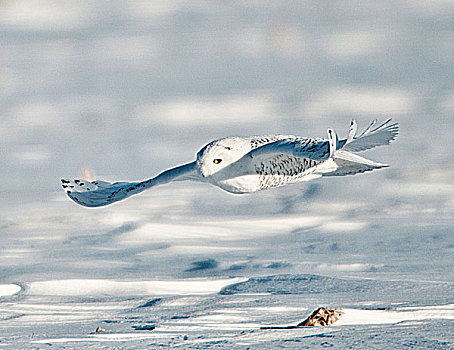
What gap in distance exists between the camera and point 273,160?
10.5 meters

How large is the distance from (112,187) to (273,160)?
3.57 meters

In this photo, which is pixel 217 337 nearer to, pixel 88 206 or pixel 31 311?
pixel 88 206

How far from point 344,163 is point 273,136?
136cm

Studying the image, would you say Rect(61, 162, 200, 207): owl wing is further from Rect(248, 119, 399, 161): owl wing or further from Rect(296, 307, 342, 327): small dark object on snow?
Rect(296, 307, 342, 327): small dark object on snow

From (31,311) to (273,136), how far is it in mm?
9261

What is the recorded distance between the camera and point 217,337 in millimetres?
11180

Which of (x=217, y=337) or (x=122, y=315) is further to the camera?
(x=122, y=315)

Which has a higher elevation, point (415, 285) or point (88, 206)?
point (88, 206)

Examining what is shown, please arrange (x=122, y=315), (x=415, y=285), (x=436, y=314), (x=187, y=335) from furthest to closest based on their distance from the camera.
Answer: (x=415, y=285), (x=122, y=315), (x=436, y=314), (x=187, y=335)

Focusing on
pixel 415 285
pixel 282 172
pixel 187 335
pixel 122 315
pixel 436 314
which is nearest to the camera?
pixel 282 172

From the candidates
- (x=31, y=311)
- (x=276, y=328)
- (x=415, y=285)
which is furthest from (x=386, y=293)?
(x=31, y=311)

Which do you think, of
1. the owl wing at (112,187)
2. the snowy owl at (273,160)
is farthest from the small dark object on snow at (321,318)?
the owl wing at (112,187)

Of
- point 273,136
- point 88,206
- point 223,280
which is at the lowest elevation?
point 223,280

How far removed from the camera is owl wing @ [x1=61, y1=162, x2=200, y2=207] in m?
Answer: 11.2
